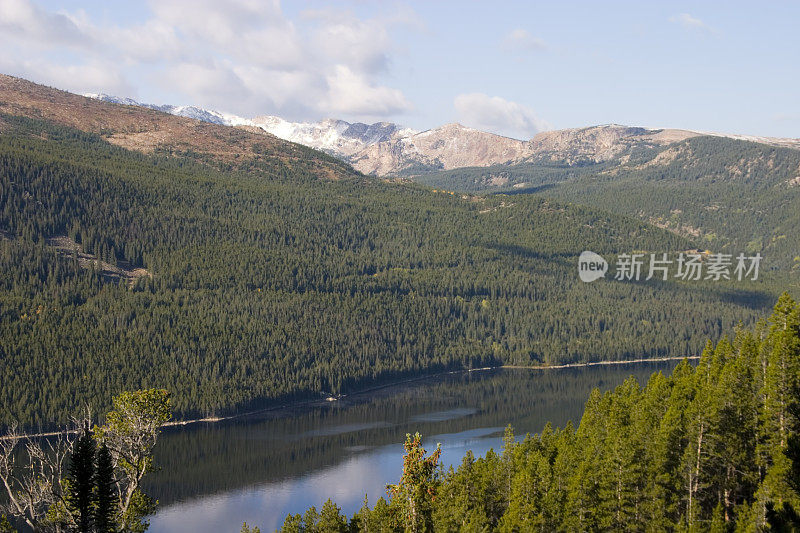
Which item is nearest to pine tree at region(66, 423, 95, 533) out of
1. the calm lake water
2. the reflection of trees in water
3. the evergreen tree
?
the evergreen tree

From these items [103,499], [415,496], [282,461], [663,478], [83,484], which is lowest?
[282,461]

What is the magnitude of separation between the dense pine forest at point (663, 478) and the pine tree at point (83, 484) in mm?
24597

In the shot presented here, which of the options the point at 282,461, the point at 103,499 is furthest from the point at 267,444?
the point at 103,499

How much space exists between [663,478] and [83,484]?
45.1 metres

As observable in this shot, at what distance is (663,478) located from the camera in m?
75.9

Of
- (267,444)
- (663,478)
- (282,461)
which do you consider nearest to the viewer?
Answer: (663,478)

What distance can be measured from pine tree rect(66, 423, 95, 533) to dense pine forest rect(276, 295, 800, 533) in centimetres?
2460

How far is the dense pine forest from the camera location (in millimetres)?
74312

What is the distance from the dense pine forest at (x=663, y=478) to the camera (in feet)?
244

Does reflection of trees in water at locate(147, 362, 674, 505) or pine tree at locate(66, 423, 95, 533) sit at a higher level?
pine tree at locate(66, 423, 95, 533)

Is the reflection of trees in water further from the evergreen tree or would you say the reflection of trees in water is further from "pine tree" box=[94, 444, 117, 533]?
"pine tree" box=[94, 444, 117, 533]

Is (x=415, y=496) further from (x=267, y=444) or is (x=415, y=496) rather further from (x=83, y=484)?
(x=267, y=444)

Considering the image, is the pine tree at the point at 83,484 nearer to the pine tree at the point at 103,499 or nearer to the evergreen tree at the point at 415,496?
the pine tree at the point at 103,499

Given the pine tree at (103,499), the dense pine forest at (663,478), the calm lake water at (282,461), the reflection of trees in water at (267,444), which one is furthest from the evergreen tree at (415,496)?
the reflection of trees in water at (267,444)
